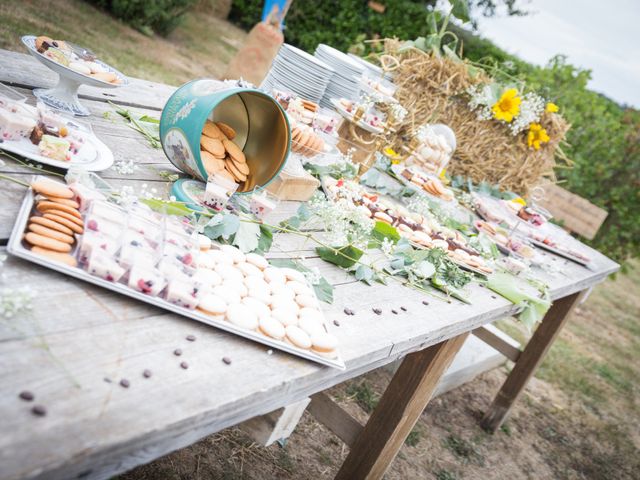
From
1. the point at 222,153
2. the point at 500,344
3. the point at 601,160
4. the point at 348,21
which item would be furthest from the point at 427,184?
the point at 348,21

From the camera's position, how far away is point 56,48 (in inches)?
73.7

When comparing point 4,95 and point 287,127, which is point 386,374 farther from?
point 4,95

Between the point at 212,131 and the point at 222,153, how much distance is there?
77mm

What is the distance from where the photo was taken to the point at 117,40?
24.6 ft

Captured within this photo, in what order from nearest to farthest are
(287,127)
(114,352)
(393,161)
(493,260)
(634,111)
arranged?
1. (114,352)
2. (287,127)
3. (493,260)
4. (393,161)
5. (634,111)

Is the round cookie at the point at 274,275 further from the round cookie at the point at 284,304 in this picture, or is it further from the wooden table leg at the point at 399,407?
the wooden table leg at the point at 399,407

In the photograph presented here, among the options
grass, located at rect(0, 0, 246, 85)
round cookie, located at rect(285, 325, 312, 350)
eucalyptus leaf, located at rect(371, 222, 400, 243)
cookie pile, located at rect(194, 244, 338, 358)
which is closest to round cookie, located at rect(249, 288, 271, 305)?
cookie pile, located at rect(194, 244, 338, 358)

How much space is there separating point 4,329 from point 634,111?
10846 mm

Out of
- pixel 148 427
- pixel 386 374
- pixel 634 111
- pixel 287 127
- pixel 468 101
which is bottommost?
pixel 386 374

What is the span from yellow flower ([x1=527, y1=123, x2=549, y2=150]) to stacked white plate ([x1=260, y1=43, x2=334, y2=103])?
206 centimetres

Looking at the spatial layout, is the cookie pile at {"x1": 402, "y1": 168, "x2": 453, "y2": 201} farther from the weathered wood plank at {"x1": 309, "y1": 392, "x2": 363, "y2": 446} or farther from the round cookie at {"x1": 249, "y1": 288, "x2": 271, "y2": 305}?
the round cookie at {"x1": 249, "y1": 288, "x2": 271, "y2": 305}

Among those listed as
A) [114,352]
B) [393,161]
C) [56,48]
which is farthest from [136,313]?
[393,161]

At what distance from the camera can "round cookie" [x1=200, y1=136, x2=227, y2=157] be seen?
1.76 metres

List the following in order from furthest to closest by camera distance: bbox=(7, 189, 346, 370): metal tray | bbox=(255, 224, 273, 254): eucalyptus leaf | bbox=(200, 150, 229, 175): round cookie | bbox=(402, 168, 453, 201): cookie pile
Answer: bbox=(402, 168, 453, 201): cookie pile → bbox=(200, 150, 229, 175): round cookie → bbox=(255, 224, 273, 254): eucalyptus leaf → bbox=(7, 189, 346, 370): metal tray
